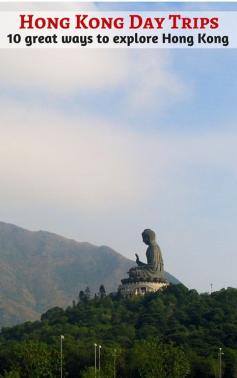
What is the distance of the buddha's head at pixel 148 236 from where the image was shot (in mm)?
135875

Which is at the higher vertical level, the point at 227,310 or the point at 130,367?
the point at 227,310

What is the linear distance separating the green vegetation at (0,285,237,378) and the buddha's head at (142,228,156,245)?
23.5ft

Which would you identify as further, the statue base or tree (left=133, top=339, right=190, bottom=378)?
the statue base

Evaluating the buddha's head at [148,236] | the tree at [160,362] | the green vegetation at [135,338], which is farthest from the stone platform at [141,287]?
the tree at [160,362]

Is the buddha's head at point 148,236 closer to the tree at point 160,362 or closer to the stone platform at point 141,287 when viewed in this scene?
the stone platform at point 141,287

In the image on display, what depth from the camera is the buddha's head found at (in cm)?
13588

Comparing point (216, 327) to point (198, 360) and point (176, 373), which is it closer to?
point (198, 360)

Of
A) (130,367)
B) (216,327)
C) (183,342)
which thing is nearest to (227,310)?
(216,327)

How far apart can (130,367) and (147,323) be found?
29726 mm

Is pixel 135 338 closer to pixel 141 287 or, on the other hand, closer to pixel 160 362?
pixel 141 287

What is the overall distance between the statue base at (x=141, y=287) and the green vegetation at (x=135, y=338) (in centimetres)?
159

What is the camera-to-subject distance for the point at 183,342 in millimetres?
105688

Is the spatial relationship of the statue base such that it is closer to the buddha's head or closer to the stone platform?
the stone platform

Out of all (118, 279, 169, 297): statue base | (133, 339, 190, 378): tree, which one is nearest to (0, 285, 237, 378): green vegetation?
(133, 339, 190, 378): tree
